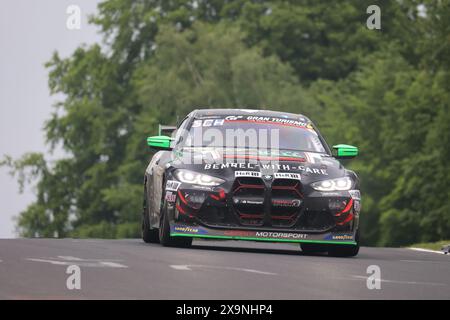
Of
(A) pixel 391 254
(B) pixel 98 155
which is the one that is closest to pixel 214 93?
(B) pixel 98 155

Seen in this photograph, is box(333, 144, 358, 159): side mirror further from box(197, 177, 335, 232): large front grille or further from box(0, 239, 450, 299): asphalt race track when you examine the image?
box(197, 177, 335, 232): large front grille

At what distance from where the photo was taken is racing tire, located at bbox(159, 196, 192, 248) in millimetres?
17391

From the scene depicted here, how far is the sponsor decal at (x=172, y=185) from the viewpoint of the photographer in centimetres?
1717

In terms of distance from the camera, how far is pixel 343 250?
17.6m

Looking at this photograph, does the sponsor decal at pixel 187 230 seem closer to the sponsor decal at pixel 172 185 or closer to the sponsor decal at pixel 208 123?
the sponsor decal at pixel 172 185

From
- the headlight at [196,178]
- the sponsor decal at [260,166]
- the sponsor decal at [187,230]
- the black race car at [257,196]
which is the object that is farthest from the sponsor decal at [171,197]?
the sponsor decal at [260,166]

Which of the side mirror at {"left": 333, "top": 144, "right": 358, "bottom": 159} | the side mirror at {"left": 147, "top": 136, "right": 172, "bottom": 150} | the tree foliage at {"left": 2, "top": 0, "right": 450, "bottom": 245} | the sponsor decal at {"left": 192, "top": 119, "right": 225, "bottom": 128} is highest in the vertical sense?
the sponsor decal at {"left": 192, "top": 119, "right": 225, "bottom": 128}

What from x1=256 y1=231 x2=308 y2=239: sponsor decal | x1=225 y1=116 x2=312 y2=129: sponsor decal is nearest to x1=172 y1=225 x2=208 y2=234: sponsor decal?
x1=256 y1=231 x2=308 y2=239: sponsor decal

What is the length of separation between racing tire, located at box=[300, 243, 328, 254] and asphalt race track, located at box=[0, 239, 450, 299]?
1.05ft

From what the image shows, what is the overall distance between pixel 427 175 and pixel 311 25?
14.0m

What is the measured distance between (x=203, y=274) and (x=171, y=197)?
14.4 ft

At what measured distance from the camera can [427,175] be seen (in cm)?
5728

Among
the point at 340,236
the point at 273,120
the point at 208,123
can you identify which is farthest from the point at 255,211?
the point at 273,120
